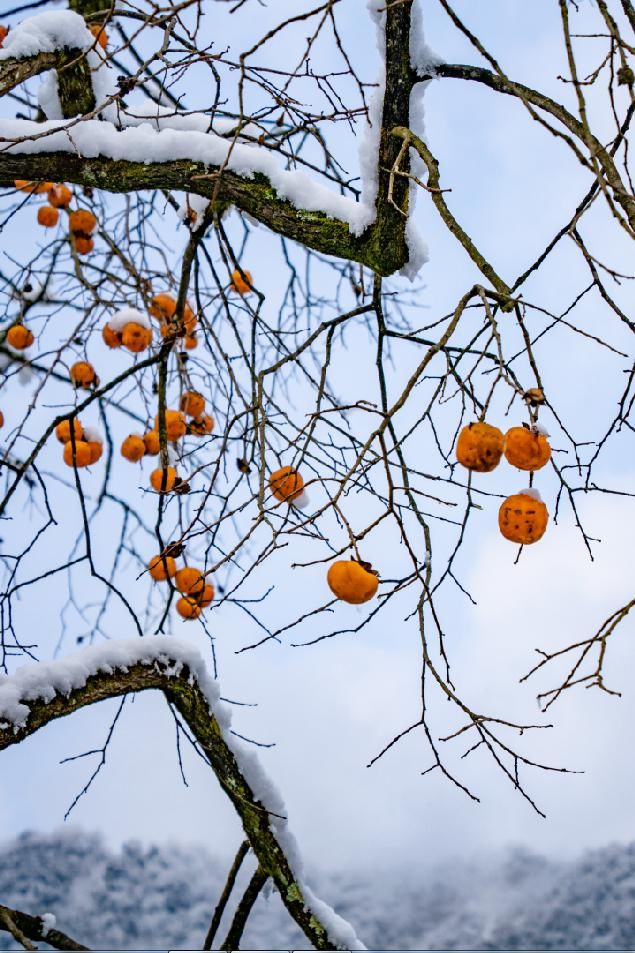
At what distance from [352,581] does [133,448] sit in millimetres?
1796

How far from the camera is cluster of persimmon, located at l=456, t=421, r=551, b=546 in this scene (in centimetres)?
143

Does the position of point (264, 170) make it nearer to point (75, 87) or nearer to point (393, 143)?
point (393, 143)

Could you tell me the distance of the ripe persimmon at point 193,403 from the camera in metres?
3.32

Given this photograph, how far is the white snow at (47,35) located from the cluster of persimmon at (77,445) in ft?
4.11

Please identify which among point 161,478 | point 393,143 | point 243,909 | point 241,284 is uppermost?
point 241,284

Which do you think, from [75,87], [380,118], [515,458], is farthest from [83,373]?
[515,458]

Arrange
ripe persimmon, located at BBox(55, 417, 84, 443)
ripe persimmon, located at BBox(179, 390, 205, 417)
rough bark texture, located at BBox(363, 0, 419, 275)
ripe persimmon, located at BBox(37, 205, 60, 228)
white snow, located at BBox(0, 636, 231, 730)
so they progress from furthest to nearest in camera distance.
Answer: ripe persimmon, located at BBox(37, 205, 60, 228) < ripe persimmon, located at BBox(179, 390, 205, 417) < ripe persimmon, located at BBox(55, 417, 84, 443) < white snow, located at BBox(0, 636, 231, 730) < rough bark texture, located at BBox(363, 0, 419, 275)

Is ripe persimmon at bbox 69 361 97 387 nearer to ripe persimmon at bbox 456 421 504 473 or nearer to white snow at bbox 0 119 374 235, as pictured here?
white snow at bbox 0 119 374 235

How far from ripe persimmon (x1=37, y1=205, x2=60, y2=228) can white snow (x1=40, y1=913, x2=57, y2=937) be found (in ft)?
10.1

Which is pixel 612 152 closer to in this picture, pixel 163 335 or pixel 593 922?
pixel 163 335

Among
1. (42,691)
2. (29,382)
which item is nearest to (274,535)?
(42,691)

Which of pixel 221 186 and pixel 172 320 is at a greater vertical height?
pixel 172 320

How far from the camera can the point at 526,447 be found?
1476 mm

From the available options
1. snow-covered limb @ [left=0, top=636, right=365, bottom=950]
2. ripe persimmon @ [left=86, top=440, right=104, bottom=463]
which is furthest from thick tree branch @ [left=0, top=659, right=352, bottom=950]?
ripe persimmon @ [left=86, top=440, right=104, bottom=463]
